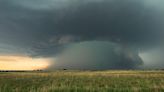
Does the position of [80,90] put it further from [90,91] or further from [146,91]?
[146,91]

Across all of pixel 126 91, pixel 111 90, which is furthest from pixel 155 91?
pixel 111 90

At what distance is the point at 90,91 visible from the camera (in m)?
20.2

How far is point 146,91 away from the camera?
2023 centimetres

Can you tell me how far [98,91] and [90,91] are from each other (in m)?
0.70

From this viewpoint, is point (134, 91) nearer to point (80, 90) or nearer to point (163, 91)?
point (163, 91)

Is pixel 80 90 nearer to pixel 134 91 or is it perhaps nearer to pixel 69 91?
pixel 69 91

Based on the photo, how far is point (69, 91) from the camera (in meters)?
20.3

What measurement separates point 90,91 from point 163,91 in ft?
20.8

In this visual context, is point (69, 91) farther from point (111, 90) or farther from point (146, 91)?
point (146, 91)

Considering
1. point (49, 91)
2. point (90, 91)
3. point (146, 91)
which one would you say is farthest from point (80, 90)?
point (146, 91)

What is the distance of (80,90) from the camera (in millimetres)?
20578

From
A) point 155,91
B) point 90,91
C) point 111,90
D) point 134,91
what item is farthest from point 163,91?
point 90,91

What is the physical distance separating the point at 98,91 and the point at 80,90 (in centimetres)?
161

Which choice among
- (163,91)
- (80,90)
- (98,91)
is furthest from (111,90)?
(163,91)
